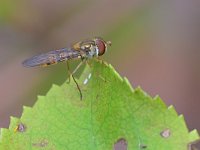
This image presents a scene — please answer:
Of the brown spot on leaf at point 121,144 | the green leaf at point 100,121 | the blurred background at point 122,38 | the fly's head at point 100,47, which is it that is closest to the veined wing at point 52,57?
the fly's head at point 100,47

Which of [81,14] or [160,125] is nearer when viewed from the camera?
[160,125]

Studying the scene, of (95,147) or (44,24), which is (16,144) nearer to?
(95,147)

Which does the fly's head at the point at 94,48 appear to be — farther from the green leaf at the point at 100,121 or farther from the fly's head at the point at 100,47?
the green leaf at the point at 100,121

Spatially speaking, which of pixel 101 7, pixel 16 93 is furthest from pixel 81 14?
pixel 16 93

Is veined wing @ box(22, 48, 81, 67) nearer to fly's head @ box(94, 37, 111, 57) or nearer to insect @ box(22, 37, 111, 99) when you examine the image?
insect @ box(22, 37, 111, 99)

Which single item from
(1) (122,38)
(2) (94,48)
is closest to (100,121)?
(2) (94,48)

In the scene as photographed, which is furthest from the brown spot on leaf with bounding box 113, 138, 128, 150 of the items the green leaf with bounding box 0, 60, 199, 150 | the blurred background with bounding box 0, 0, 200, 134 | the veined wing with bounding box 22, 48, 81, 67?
the blurred background with bounding box 0, 0, 200, 134
